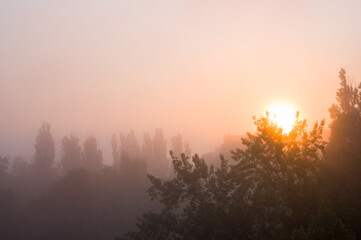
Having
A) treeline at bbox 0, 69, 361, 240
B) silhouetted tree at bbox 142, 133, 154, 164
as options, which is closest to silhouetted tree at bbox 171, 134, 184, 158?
silhouetted tree at bbox 142, 133, 154, 164

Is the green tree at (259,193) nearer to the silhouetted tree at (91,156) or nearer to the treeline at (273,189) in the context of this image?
the treeline at (273,189)

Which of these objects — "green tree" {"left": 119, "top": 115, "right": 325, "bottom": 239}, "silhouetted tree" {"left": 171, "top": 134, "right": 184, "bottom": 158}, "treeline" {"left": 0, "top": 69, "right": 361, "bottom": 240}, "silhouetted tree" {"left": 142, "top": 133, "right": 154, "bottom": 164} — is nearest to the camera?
"treeline" {"left": 0, "top": 69, "right": 361, "bottom": 240}

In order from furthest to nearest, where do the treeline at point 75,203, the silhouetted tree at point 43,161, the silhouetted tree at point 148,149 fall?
the silhouetted tree at point 148,149
the silhouetted tree at point 43,161
the treeline at point 75,203

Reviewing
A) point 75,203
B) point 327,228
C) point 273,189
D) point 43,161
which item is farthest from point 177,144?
point 327,228

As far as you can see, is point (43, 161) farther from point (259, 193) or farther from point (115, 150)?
point (259, 193)

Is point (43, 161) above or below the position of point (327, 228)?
above

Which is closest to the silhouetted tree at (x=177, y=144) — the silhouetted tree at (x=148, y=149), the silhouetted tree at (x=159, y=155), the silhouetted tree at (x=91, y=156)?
the silhouetted tree at (x=159, y=155)

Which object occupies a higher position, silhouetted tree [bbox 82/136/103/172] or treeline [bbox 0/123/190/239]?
silhouetted tree [bbox 82/136/103/172]

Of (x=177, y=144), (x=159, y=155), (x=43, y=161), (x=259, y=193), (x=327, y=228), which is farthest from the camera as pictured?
(x=177, y=144)

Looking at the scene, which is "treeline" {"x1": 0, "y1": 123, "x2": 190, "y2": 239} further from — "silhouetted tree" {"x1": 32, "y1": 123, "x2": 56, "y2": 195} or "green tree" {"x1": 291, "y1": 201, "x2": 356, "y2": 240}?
"green tree" {"x1": 291, "y1": 201, "x2": 356, "y2": 240}

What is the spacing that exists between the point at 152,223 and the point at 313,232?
14.8 meters

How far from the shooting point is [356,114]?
37656mm

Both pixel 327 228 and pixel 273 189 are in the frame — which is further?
pixel 273 189

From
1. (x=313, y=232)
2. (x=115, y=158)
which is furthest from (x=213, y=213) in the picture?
(x=115, y=158)
